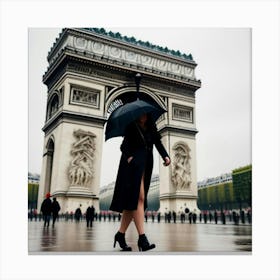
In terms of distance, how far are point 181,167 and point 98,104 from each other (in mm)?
6002

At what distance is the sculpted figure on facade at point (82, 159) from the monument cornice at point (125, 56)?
404cm

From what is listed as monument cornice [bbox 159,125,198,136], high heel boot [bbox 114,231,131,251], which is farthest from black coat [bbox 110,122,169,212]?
monument cornice [bbox 159,125,198,136]

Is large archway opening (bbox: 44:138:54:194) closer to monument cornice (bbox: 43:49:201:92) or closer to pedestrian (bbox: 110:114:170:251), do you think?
monument cornice (bbox: 43:49:201:92)

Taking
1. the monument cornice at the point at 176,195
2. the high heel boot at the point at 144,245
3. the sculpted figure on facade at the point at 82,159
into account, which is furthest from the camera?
the monument cornice at the point at 176,195

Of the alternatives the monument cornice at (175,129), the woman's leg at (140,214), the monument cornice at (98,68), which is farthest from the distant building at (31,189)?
the monument cornice at (175,129)

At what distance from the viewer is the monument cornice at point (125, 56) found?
1775 centimetres

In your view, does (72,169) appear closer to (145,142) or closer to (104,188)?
(104,188)

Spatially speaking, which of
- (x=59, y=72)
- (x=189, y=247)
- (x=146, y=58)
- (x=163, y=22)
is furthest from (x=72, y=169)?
(x=189, y=247)

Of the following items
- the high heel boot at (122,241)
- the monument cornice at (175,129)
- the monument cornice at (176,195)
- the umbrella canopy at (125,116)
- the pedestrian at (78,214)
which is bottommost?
the pedestrian at (78,214)

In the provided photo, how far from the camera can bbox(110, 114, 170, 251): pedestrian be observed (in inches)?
155

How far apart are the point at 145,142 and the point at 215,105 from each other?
629cm

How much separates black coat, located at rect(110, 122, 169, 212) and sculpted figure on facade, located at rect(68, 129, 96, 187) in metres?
12.7

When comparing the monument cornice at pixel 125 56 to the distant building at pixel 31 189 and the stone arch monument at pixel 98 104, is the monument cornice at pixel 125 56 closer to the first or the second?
the stone arch monument at pixel 98 104
